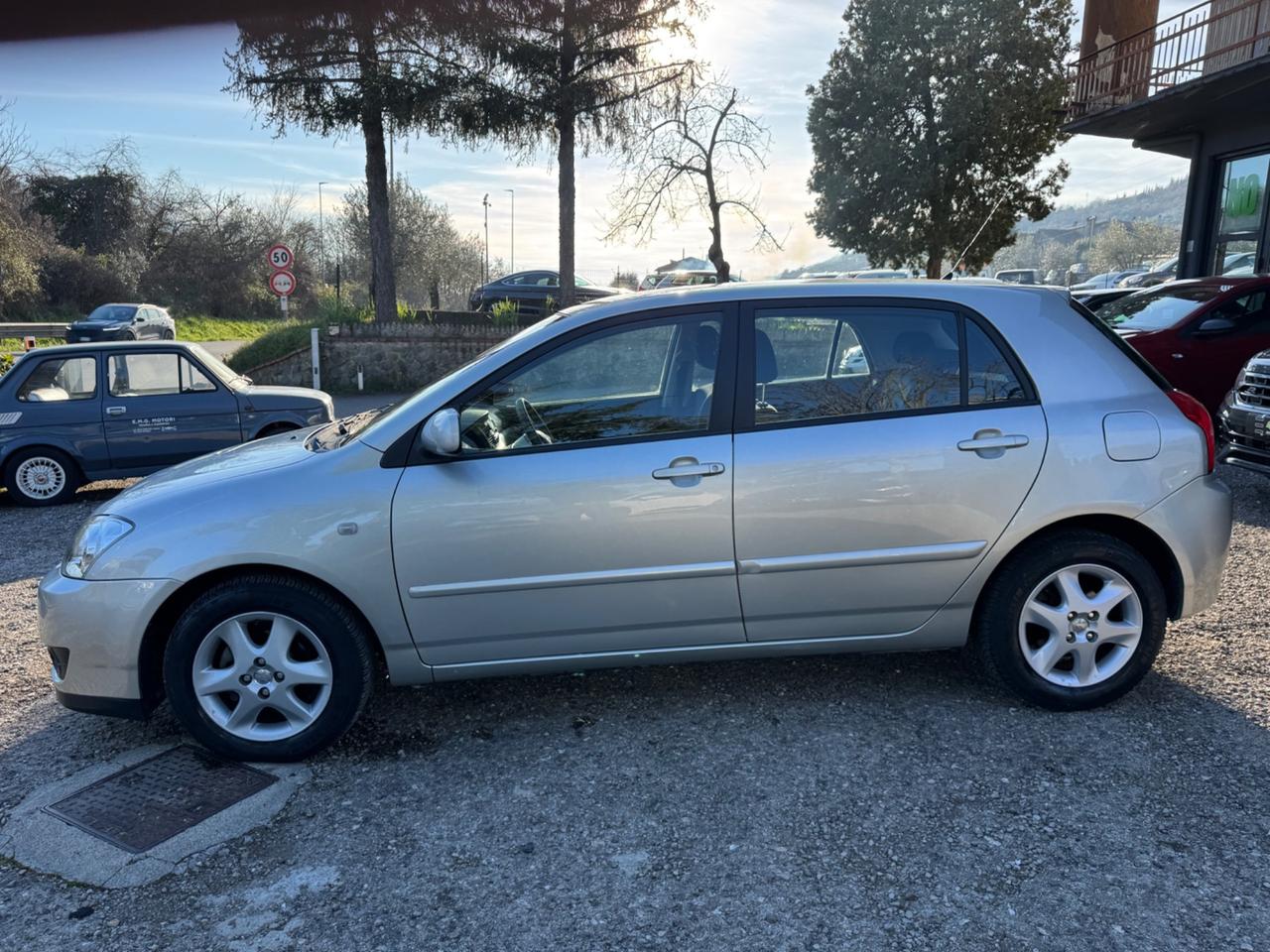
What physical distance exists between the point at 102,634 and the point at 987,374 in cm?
346

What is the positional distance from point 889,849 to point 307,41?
50.3 feet

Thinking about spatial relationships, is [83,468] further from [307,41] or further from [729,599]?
[307,41]

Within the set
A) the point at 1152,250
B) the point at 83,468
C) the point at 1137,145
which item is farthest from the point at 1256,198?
the point at 1152,250

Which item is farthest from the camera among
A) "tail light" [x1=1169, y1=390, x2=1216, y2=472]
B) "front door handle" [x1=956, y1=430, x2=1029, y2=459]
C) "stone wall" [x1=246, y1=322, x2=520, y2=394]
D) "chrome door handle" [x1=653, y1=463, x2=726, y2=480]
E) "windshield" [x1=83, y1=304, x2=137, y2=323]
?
"windshield" [x1=83, y1=304, x2=137, y2=323]

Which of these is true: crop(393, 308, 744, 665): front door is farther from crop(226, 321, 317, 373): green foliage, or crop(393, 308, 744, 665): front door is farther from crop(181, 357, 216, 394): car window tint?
crop(226, 321, 317, 373): green foliage

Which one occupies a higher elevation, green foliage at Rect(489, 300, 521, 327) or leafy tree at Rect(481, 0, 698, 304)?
leafy tree at Rect(481, 0, 698, 304)

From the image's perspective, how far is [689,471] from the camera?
3410 millimetres

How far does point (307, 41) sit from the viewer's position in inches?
571

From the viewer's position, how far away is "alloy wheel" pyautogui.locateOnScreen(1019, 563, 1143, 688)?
11.9ft

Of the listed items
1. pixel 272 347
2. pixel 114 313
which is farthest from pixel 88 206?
pixel 272 347

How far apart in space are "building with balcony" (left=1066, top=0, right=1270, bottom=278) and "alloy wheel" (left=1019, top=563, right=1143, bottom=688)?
41.0 ft

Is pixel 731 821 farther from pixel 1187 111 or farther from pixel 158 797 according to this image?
pixel 1187 111

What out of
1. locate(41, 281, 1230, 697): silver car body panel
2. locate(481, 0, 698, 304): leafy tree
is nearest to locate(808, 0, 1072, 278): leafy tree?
locate(481, 0, 698, 304): leafy tree

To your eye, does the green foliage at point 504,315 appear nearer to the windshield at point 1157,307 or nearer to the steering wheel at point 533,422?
the windshield at point 1157,307
